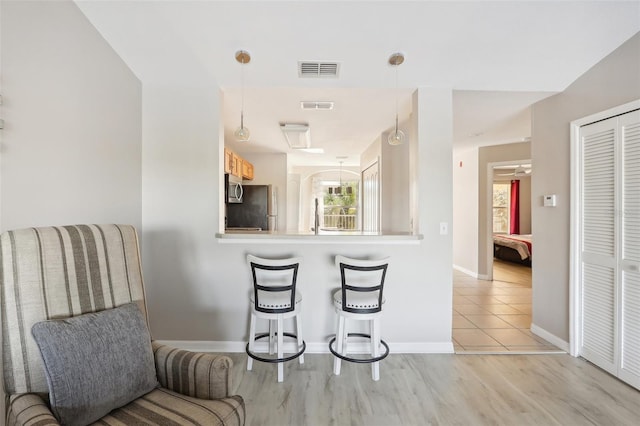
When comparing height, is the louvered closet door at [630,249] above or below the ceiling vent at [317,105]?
below

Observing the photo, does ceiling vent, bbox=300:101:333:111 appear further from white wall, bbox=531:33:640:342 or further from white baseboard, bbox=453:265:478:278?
white baseboard, bbox=453:265:478:278

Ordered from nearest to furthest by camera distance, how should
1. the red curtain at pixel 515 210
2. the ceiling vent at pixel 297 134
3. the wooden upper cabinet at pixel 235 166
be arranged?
the ceiling vent at pixel 297 134, the wooden upper cabinet at pixel 235 166, the red curtain at pixel 515 210

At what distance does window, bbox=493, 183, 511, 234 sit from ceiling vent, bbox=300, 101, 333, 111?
803 centimetres

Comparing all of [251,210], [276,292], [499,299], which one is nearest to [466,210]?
[499,299]

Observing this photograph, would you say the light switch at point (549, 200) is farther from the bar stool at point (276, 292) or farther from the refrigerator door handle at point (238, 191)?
the refrigerator door handle at point (238, 191)

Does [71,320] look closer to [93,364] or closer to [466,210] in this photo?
[93,364]

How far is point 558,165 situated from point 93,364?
3.69m

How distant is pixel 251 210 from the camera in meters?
4.83

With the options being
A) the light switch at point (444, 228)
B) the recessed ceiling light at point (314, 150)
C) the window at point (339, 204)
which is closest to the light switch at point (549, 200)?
the light switch at point (444, 228)

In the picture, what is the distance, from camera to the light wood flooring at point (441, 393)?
174cm

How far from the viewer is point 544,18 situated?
1.95 metres

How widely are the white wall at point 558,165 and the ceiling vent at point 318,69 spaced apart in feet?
7.10

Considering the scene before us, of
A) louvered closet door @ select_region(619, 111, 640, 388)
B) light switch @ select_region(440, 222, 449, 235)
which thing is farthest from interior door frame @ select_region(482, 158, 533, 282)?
light switch @ select_region(440, 222, 449, 235)

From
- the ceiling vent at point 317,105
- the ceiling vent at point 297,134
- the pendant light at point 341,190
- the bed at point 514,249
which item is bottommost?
the bed at point 514,249
